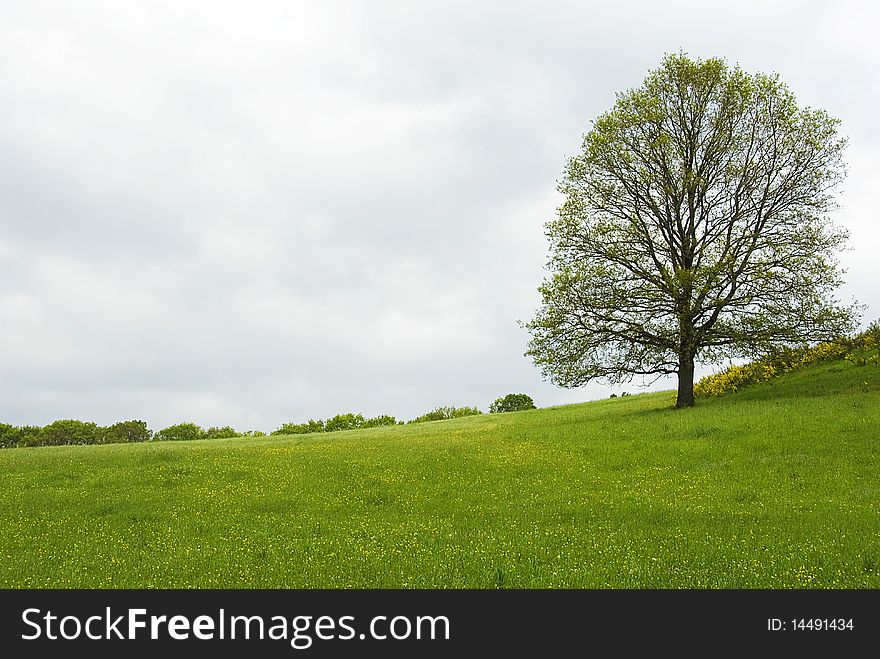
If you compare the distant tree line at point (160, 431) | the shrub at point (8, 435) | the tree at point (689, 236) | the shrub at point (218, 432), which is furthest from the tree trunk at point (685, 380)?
the shrub at point (8, 435)

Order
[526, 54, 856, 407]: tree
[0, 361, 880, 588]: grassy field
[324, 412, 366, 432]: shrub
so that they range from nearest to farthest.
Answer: [0, 361, 880, 588]: grassy field → [526, 54, 856, 407]: tree → [324, 412, 366, 432]: shrub

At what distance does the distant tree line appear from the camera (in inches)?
2913

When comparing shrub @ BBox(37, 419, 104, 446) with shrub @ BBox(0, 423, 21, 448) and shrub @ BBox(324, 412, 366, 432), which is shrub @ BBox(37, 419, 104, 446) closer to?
shrub @ BBox(0, 423, 21, 448)

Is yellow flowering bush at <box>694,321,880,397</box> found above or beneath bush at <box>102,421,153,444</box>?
above

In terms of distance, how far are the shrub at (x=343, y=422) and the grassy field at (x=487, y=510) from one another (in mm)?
43011

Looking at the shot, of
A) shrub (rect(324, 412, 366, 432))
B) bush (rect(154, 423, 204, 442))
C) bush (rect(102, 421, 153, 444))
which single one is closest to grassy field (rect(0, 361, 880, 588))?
shrub (rect(324, 412, 366, 432))

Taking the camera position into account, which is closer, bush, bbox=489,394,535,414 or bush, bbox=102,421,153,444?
bush, bbox=489,394,535,414

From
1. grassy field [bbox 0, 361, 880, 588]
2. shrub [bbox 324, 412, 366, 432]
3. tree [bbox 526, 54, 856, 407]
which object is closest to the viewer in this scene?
grassy field [bbox 0, 361, 880, 588]

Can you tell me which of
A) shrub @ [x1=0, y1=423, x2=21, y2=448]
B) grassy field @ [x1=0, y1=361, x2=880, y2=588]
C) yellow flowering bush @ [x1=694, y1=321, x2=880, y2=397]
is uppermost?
yellow flowering bush @ [x1=694, y1=321, x2=880, y2=397]

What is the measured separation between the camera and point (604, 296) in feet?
117

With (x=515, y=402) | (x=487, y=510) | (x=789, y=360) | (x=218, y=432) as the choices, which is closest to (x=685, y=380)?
(x=789, y=360)

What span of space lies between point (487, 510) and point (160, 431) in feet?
236

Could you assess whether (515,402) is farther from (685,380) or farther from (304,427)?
(685,380)

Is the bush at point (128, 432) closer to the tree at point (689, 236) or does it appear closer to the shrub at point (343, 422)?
the shrub at point (343, 422)
